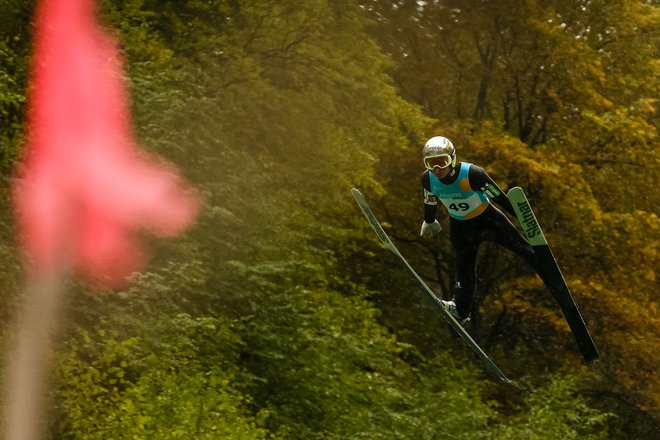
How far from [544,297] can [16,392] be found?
42.6 ft

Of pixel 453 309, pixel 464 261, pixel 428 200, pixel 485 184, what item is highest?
pixel 485 184

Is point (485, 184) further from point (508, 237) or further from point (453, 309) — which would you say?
point (453, 309)

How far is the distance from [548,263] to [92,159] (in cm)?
875

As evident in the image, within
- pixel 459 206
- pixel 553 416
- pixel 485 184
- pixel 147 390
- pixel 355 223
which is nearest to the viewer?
pixel 485 184

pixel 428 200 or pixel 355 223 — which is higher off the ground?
pixel 428 200

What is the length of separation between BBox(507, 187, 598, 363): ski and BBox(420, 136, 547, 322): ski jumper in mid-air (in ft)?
0.35

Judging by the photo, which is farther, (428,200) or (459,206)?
(428,200)

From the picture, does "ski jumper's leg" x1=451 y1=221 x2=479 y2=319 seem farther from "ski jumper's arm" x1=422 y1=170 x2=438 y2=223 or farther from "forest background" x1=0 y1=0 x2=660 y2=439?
"forest background" x1=0 y1=0 x2=660 y2=439

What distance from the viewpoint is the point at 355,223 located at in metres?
22.5

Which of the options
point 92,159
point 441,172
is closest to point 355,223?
point 92,159

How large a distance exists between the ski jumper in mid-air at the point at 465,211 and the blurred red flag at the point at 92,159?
6.77m

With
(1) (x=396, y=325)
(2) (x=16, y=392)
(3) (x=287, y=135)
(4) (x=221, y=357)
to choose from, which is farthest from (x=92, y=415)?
(1) (x=396, y=325)

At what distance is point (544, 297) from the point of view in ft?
80.9

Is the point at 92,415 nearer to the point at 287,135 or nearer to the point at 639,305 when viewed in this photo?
the point at 287,135
